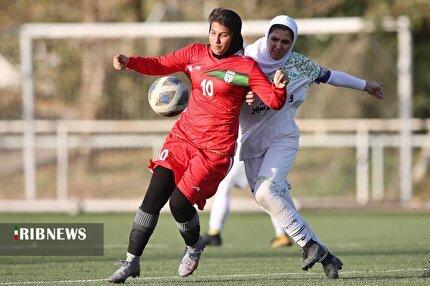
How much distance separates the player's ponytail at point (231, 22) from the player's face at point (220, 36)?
0.03m

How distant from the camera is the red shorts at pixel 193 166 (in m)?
8.60

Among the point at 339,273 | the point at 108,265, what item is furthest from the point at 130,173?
the point at 339,273

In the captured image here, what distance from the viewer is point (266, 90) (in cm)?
844

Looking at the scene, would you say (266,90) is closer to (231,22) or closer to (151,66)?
(231,22)

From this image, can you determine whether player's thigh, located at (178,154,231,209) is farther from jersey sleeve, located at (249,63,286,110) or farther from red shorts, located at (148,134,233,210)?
jersey sleeve, located at (249,63,286,110)

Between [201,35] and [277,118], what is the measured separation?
1069cm

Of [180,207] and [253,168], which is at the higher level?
[253,168]

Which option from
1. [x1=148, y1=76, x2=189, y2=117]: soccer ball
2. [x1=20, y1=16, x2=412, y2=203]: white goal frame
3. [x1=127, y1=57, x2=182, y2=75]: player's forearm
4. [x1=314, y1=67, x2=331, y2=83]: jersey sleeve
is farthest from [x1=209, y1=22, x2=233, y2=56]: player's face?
[x1=20, y1=16, x2=412, y2=203]: white goal frame

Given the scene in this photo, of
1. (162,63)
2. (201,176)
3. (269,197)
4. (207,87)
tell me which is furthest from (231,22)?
(269,197)

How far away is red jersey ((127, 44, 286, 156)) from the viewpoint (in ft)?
28.1

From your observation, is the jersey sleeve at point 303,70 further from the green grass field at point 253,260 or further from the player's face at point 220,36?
the green grass field at point 253,260

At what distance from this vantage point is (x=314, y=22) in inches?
770

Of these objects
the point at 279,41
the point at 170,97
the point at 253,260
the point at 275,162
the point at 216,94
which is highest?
the point at 279,41

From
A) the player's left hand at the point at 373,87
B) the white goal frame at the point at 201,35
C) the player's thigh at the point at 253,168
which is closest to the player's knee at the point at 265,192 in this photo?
the player's thigh at the point at 253,168
